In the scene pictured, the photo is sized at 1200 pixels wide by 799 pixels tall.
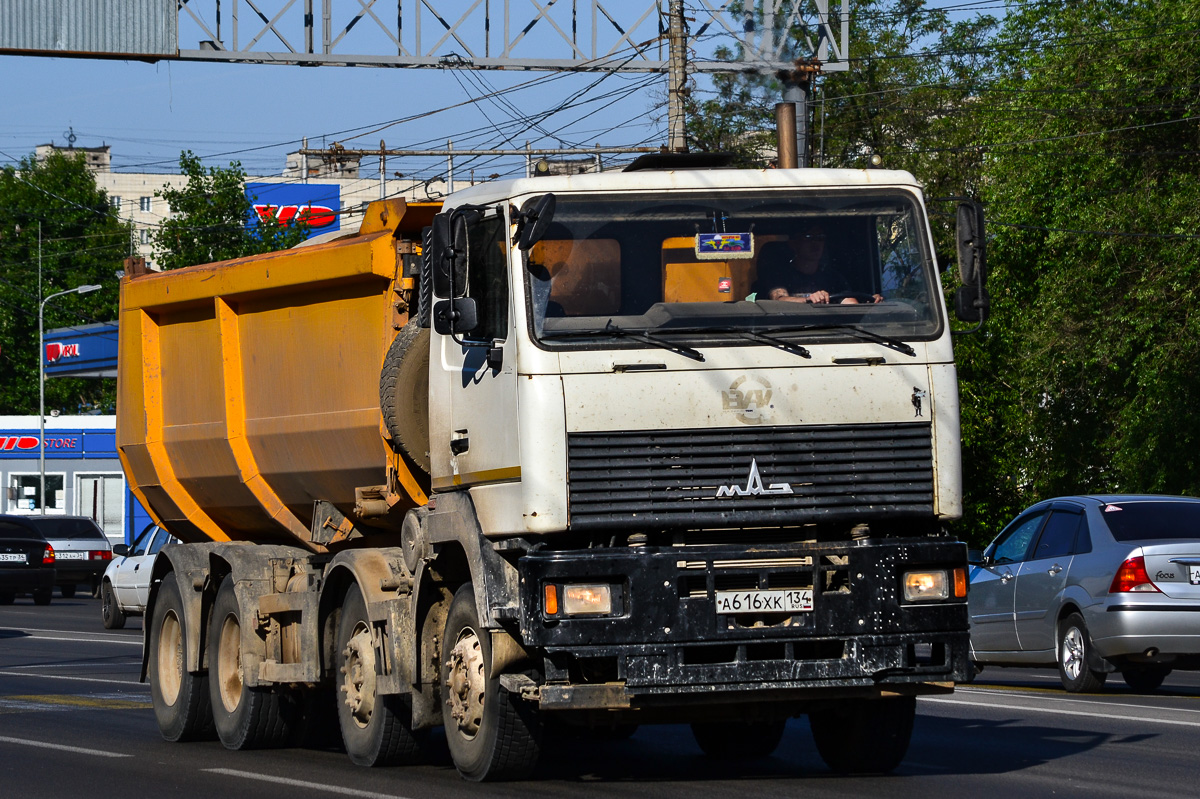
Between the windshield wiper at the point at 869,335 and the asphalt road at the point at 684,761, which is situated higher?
the windshield wiper at the point at 869,335

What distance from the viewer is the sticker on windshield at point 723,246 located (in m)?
8.86

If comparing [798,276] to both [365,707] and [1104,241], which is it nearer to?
[365,707]

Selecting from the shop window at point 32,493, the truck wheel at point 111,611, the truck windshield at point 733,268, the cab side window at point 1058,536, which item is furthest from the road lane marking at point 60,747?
the shop window at point 32,493

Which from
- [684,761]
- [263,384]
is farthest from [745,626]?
[263,384]

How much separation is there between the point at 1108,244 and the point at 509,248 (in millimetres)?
21315

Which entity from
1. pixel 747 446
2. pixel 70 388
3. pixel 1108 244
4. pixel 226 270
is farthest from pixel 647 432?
pixel 70 388

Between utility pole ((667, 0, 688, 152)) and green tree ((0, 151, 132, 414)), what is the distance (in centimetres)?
6623

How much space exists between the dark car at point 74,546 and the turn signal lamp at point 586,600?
108 ft

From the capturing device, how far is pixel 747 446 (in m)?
8.54

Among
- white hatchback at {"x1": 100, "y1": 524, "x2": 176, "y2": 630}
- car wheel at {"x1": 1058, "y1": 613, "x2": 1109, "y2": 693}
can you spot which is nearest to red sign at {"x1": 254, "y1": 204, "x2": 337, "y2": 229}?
white hatchback at {"x1": 100, "y1": 524, "x2": 176, "y2": 630}

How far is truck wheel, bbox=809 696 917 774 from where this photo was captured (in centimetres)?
950

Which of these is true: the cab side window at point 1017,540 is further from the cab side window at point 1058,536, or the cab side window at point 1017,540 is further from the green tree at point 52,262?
the green tree at point 52,262

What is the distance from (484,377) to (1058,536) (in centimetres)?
777

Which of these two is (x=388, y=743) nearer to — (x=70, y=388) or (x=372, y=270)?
(x=372, y=270)
